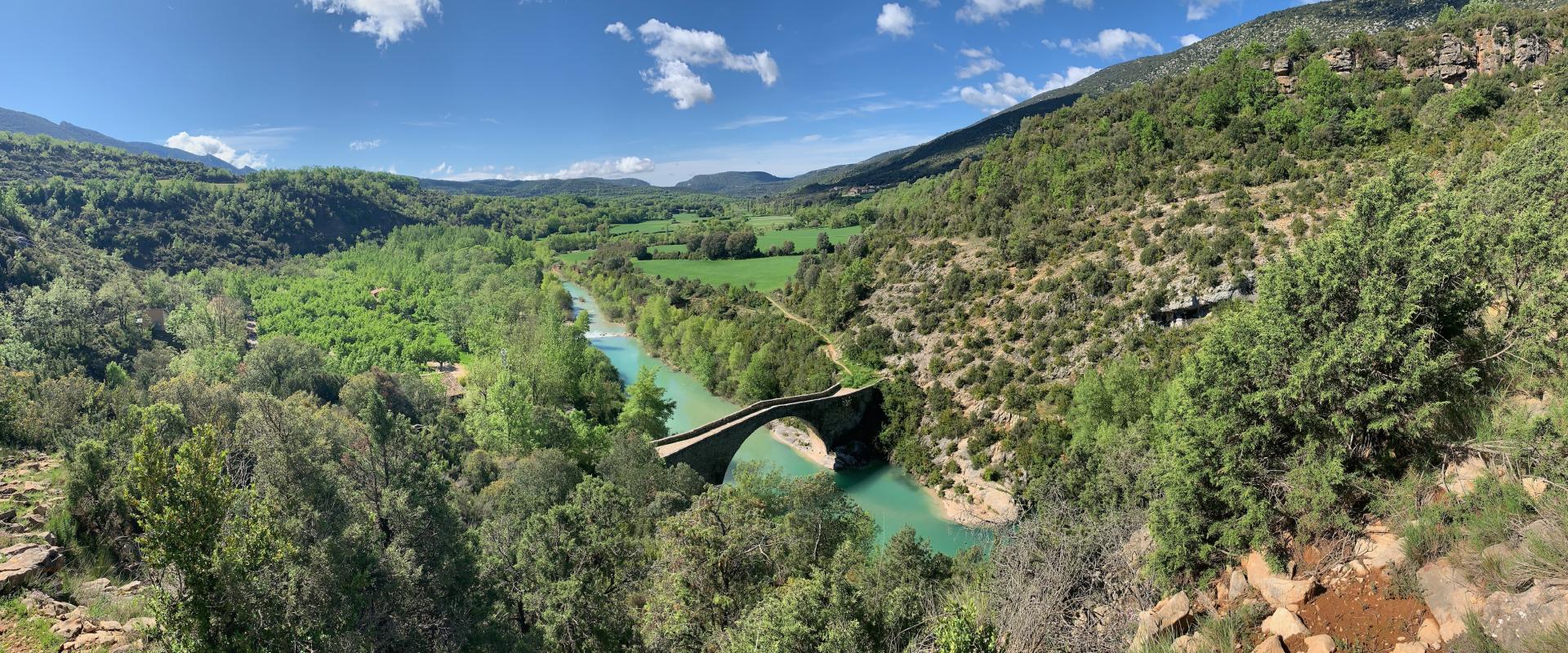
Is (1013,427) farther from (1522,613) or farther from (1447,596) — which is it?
(1522,613)

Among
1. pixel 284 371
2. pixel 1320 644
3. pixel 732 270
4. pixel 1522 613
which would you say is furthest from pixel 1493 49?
pixel 284 371

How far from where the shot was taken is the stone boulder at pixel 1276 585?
772cm

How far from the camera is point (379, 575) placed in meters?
12.4

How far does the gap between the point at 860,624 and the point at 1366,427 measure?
8.09 m

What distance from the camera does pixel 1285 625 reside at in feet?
24.1

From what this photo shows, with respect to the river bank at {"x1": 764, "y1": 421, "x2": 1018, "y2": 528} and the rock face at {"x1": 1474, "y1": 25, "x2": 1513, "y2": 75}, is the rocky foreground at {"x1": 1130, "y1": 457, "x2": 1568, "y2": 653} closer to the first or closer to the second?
the river bank at {"x1": 764, "y1": 421, "x2": 1018, "y2": 528}

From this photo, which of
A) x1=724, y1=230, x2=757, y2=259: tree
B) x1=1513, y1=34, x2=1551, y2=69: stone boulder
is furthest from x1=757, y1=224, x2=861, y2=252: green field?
x1=1513, y1=34, x2=1551, y2=69: stone boulder

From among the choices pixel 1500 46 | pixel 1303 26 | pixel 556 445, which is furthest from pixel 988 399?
pixel 1303 26

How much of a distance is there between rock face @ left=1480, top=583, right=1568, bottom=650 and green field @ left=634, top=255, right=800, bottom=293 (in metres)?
63.3

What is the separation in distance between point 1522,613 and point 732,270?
80.5 meters

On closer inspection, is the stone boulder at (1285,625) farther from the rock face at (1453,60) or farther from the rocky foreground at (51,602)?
the rock face at (1453,60)

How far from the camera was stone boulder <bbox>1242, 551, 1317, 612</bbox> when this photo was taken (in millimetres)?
7719

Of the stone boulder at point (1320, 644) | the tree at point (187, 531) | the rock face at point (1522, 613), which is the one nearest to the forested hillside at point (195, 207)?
the tree at point (187, 531)

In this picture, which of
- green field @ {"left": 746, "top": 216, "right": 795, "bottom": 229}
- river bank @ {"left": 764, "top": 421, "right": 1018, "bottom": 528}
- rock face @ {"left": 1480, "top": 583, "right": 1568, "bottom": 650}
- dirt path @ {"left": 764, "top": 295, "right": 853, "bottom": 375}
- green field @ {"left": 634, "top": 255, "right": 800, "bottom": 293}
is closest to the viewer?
rock face @ {"left": 1480, "top": 583, "right": 1568, "bottom": 650}
